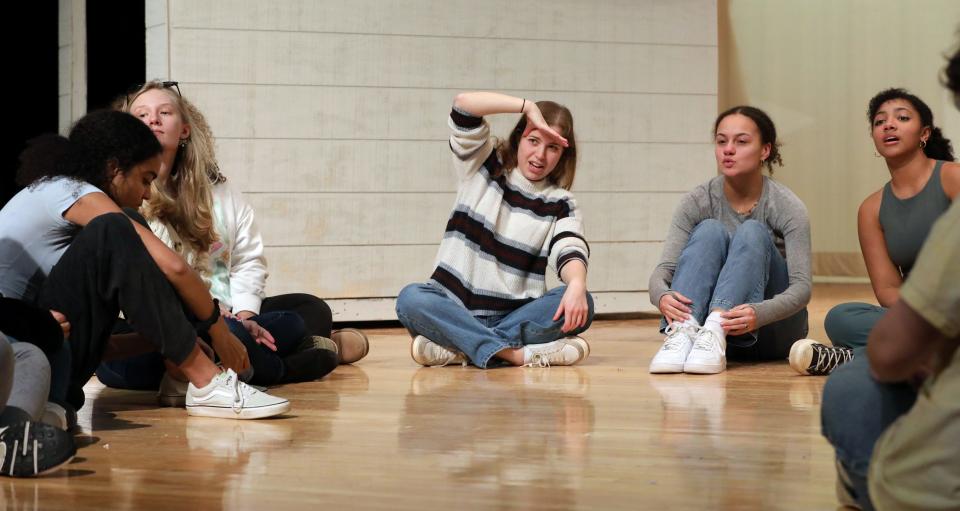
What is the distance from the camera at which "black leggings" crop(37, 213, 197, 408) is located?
202 cm

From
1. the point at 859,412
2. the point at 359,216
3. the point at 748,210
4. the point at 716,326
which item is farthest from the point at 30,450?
the point at 359,216

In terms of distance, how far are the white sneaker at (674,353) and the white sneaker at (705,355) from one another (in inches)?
0.6

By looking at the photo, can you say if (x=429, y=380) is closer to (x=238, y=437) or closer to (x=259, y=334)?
(x=259, y=334)

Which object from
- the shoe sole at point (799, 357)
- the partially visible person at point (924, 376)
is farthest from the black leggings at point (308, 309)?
the partially visible person at point (924, 376)

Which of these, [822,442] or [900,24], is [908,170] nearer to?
[822,442]

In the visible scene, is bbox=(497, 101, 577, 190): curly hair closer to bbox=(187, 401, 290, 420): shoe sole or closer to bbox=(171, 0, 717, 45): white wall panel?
bbox=(171, 0, 717, 45): white wall panel

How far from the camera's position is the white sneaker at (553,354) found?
312cm

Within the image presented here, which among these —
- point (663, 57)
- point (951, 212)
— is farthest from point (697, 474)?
point (663, 57)

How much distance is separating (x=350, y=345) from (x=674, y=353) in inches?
34.6

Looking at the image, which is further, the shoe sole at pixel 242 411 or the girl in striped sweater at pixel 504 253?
the girl in striped sweater at pixel 504 253

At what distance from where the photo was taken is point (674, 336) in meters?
2.98

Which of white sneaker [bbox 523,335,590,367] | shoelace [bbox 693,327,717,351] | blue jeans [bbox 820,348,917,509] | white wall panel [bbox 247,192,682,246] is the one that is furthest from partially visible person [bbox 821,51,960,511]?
white wall panel [bbox 247,192,682,246]

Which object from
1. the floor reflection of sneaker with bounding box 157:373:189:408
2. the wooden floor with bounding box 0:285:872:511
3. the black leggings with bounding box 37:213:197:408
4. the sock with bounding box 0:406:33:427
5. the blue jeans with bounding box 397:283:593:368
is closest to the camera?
the wooden floor with bounding box 0:285:872:511

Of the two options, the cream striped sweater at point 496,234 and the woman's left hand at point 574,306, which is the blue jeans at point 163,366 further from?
the woman's left hand at point 574,306
